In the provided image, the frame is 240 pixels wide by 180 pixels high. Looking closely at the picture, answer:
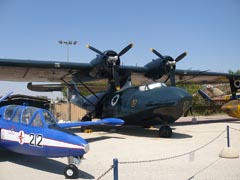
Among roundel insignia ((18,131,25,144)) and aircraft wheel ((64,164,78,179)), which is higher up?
roundel insignia ((18,131,25,144))

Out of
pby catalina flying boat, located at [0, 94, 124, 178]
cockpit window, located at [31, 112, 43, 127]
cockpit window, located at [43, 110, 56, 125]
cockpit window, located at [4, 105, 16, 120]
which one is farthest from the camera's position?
cockpit window, located at [4, 105, 16, 120]

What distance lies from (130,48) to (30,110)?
9.47 meters

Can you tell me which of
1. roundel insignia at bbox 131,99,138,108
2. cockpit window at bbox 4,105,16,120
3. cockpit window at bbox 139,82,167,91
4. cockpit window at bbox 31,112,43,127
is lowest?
cockpit window at bbox 31,112,43,127

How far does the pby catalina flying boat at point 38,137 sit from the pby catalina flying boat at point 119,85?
6413 mm

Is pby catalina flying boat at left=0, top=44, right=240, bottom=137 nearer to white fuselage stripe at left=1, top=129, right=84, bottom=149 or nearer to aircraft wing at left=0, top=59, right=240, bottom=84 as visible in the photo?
aircraft wing at left=0, top=59, right=240, bottom=84

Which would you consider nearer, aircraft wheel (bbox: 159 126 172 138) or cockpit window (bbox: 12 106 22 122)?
cockpit window (bbox: 12 106 22 122)

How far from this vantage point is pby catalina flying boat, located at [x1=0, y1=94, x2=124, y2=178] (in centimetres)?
661

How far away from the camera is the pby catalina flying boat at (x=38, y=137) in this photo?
6.61 metres

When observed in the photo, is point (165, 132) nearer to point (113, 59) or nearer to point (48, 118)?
point (113, 59)

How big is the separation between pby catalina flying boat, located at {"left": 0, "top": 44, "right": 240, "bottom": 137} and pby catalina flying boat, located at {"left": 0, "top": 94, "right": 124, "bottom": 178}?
6.41 metres

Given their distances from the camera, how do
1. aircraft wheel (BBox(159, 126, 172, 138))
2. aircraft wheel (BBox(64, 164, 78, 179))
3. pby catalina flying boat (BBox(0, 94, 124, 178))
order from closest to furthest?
1. aircraft wheel (BBox(64, 164, 78, 179))
2. pby catalina flying boat (BBox(0, 94, 124, 178))
3. aircraft wheel (BBox(159, 126, 172, 138))

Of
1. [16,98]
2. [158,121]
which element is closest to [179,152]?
[158,121]

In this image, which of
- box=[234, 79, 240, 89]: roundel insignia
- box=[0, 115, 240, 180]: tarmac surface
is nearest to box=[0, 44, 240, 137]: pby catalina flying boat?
box=[0, 115, 240, 180]: tarmac surface

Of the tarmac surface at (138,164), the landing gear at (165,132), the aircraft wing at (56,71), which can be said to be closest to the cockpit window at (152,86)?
the landing gear at (165,132)
